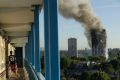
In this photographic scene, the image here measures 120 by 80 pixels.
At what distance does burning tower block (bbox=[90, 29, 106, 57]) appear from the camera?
442cm

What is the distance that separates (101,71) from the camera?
12.9ft

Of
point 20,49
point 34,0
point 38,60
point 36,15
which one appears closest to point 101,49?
point 34,0

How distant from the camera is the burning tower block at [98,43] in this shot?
4.42 meters

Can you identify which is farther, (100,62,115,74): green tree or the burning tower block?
the burning tower block

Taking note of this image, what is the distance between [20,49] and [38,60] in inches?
858

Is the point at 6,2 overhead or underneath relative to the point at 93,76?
overhead

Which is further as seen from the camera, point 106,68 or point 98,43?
point 98,43

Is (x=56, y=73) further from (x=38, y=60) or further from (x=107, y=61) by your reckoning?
(x=38, y=60)

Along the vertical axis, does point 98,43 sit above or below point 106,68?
above

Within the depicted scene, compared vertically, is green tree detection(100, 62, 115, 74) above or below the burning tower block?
below

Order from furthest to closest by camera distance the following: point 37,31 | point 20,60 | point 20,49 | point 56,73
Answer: point 20,49 → point 20,60 → point 37,31 → point 56,73

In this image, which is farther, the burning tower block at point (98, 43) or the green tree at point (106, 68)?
the burning tower block at point (98, 43)

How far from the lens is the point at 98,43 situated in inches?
188

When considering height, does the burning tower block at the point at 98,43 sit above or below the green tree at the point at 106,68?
above
